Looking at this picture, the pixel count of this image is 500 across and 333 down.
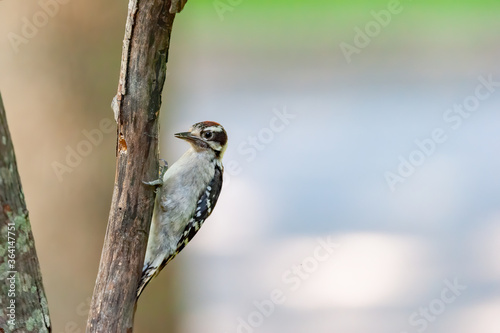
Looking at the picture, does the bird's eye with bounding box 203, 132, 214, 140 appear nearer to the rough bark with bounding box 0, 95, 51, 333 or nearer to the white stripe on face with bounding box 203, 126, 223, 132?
the white stripe on face with bounding box 203, 126, 223, 132

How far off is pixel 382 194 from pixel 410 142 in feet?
1.86

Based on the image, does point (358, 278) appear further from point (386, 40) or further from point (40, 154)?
point (40, 154)

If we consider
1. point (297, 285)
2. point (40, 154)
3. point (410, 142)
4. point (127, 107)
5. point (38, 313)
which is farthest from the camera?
point (410, 142)

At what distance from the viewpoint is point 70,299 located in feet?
→ 10.3

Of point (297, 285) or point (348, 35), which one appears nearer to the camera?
point (297, 285)

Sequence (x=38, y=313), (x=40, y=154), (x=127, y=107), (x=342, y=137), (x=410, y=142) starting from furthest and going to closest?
(x=342, y=137)
(x=410, y=142)
(x=40, y=154)
(x=127, y=107)
(x=38, y=313)

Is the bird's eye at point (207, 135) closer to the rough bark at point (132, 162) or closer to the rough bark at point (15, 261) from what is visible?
the rough bark at point (132, 162)

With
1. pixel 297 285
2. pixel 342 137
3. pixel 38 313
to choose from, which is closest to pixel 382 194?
pixel 342 137

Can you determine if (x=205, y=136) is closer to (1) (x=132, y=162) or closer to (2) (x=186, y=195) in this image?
(2) (x=186, y=195)

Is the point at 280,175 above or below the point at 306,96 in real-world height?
below

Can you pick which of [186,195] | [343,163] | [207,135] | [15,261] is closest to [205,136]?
[207,135]

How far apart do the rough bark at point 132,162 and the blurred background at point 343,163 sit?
1.79m

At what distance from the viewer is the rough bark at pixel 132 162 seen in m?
1.72

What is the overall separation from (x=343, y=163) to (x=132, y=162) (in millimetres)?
3715
